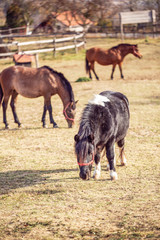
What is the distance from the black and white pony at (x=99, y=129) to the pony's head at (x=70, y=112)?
132 inches

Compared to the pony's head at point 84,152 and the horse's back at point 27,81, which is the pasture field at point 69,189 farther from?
the horse's back at point 27,81

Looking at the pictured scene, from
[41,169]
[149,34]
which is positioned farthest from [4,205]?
[149,34]

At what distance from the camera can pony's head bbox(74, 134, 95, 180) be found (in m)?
4.84

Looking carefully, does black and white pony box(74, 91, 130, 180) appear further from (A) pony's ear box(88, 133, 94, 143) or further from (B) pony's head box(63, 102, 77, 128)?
(B) pony's head box(63, 102, 77, 128)

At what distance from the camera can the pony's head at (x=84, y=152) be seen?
484cm

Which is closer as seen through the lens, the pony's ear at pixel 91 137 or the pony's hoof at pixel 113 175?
the pony's ear at pixel 91 137

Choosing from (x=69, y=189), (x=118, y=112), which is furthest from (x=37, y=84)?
(x=69, y=189)

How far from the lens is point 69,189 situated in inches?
218

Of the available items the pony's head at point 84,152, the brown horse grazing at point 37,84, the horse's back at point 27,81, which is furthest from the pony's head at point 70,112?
the pony's head at point 84,152

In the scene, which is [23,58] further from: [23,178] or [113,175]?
[113,175]

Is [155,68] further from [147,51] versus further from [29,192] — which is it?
[29,192]

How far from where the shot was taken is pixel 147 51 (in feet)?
88.4

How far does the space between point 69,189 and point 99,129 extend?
110 cm

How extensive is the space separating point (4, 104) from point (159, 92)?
7172mm
